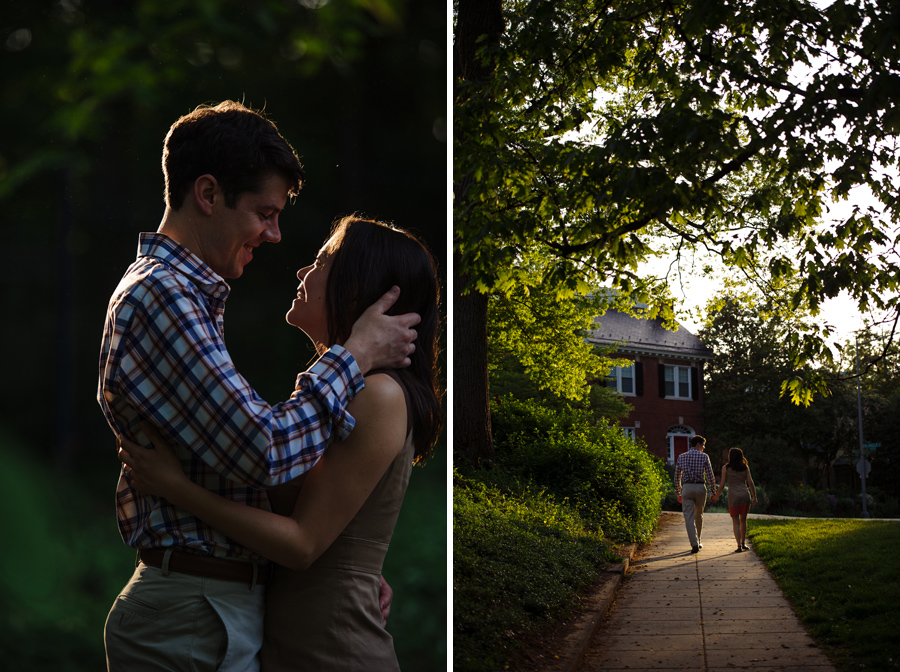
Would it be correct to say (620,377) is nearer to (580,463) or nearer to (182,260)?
(580,463)

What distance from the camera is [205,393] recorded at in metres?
1.02

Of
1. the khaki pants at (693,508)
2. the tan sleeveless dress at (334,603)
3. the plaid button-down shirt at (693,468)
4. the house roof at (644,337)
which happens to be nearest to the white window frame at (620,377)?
the house roof at (644,337)

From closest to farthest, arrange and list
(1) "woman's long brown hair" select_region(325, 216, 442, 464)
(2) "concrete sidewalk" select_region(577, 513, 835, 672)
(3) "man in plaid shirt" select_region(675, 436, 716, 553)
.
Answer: (1) "woman's long brown hair" select_region(325, 216, 442, 464), (2) "concrete sidewalk" select_region(577, 513, 835, 672), (3) "man in plaid shirt" select_region(675, 436, 716, 553)

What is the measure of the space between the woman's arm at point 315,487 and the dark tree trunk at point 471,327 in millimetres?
2447

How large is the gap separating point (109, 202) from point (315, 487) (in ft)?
6.65

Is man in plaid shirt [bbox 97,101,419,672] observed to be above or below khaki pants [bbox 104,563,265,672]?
above

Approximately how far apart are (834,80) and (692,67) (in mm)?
742

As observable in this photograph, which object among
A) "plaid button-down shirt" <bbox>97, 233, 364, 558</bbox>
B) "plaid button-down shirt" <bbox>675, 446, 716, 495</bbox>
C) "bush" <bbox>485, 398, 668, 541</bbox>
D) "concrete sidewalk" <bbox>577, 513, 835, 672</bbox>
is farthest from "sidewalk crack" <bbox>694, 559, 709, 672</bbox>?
"plaid button-down shirt" <bbox>97, 233, 364, 558</bbox>

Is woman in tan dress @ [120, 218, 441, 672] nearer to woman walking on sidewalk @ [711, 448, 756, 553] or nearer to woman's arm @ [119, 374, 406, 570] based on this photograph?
woman's arm @ [119, 374, 406, 570]

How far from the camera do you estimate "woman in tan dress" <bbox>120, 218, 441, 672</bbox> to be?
1.10 metres

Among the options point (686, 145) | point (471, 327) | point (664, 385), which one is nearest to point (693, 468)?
point (664, 385)

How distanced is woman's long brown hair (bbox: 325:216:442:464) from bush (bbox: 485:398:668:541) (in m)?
2.78

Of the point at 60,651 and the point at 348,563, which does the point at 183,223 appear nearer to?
the point at 348,563

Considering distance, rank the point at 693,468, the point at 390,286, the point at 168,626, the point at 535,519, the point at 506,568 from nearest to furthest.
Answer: the point at 168,626, the point at 390,286, the point at 693,468, the point at 506,568, the point at 535,519
